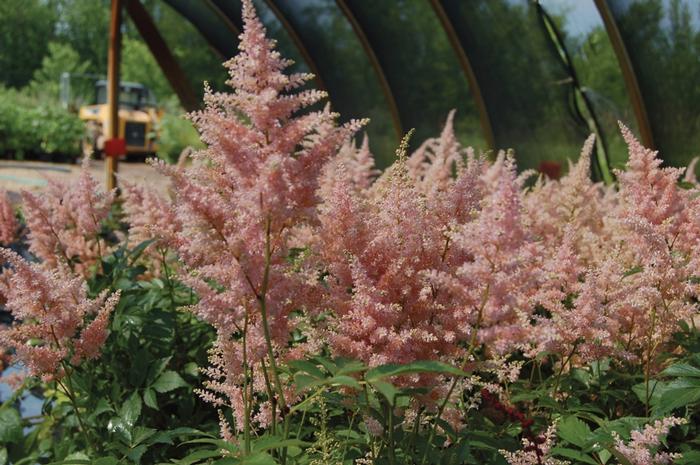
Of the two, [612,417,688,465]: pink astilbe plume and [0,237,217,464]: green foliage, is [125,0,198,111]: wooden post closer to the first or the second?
[0,237,217,464]: green foliage

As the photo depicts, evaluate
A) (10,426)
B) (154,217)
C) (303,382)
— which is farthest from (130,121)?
(303,382)

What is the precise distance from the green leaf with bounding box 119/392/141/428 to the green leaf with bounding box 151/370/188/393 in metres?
0.09

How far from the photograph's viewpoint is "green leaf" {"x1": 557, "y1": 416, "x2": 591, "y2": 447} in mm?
1872

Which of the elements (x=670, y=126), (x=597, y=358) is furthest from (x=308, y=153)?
(x=670, y=126)

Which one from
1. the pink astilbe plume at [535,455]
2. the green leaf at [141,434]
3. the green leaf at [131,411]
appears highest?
the pink astilbe plume at [535,455]

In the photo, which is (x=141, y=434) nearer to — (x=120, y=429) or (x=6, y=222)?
(x=120, y=429)

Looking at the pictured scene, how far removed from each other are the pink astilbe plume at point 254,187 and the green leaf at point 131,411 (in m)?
0.88

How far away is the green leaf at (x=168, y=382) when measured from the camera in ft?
8.66

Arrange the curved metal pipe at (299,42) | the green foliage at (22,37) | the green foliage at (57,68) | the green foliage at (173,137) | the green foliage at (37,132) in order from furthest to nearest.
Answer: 1. the green foliage at (22,37)
2. the green foliage at (57,68)
3. the green foliage at (37,132)
4. the green foliage at (173,137)
5. the curved metal pipe at (299,42)

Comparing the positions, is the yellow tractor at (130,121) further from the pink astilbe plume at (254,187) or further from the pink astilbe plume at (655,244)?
the pink astilbe plume at (254,187)

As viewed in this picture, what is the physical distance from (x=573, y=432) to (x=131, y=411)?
1.27 m

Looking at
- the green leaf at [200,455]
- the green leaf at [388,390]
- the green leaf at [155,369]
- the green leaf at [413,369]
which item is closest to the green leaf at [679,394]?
the green leaf at [413,369]

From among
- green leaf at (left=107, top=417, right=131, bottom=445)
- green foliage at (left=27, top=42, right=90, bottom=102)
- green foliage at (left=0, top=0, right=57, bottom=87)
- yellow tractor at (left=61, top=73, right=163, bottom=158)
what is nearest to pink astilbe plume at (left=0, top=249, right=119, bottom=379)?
green leaf at (left=107, top=417, right=131, bottom=445)

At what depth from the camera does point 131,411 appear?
249 centimetres
